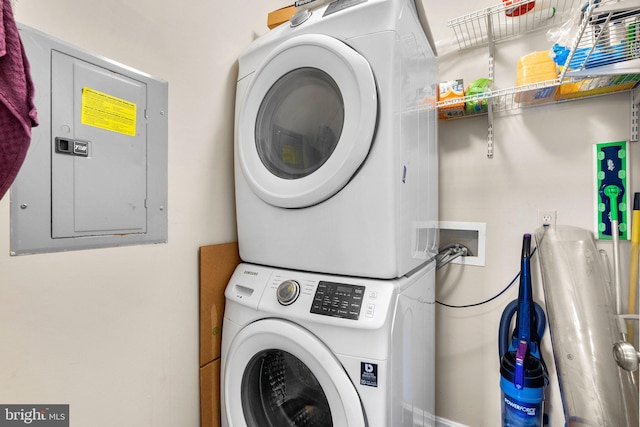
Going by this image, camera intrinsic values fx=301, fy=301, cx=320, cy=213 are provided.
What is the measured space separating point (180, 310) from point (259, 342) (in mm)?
332

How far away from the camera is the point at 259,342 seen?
1.05 m

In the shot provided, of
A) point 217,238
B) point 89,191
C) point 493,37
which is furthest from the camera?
point 493,37

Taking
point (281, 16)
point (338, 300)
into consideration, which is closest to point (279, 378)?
point (338, 300)

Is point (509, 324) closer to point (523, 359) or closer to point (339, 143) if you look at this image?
point (523, 359)

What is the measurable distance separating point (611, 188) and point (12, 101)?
5.87 ft

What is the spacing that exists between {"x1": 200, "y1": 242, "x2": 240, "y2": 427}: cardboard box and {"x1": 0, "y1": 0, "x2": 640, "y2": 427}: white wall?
3 cm

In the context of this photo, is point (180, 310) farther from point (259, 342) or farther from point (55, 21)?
point (55, 21)

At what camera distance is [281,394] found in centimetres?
121

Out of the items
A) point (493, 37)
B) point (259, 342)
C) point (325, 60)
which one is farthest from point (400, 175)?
point (493, 37)

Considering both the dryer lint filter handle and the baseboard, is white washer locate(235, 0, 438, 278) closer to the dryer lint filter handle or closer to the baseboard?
the dryer lint filter handle

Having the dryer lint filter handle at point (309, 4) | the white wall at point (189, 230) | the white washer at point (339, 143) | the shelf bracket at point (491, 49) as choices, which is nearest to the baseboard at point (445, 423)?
the white wall at point (189, 230)

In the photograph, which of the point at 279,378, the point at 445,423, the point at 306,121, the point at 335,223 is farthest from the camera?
the point at 445,423

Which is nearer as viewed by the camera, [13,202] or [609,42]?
[13,202]

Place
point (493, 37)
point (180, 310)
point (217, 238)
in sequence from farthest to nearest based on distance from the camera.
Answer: point (493, 37) → point (217, 238) → point (180, 310)
